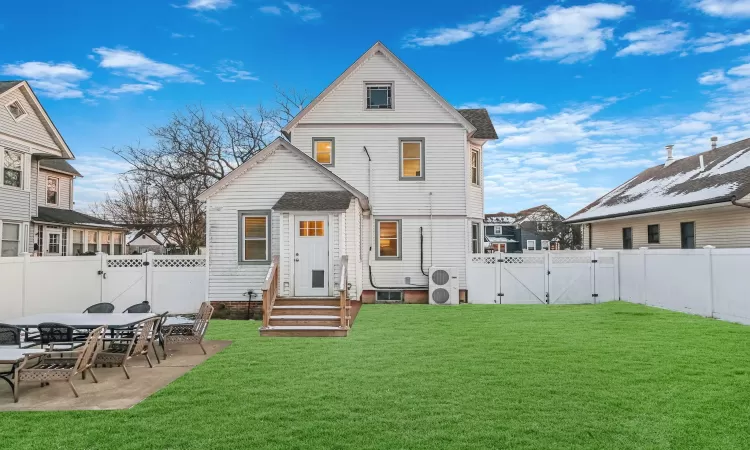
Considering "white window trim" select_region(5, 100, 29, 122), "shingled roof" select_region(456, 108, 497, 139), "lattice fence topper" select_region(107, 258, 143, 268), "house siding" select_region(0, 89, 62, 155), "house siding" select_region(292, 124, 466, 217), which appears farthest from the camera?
"shingled roof" select_region(456, 108, 497, 139)

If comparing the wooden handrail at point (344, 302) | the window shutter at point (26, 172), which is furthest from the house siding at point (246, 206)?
the window shutter at point (26, 172)

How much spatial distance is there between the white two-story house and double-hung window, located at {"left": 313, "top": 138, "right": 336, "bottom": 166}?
1095cm

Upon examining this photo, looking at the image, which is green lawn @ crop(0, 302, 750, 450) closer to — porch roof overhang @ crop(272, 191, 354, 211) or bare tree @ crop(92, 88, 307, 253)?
porch roof overhang @ crop(272, 191, 354, 211)

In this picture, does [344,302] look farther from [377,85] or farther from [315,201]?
[377,85]

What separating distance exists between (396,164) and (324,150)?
2.74m

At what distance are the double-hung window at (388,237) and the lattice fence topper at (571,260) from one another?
590 centimetres

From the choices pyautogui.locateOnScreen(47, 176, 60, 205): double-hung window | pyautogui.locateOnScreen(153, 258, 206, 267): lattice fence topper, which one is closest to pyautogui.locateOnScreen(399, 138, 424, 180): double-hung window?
pyautogui.locateOnScreen(153, 258, 206, 267): lattice fence topper

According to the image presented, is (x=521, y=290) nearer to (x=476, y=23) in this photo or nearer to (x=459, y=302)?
(x=459, y=302)

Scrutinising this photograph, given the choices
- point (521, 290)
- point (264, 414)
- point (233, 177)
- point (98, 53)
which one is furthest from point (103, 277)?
point (521, 290)

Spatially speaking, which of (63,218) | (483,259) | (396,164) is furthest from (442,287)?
(63,218)

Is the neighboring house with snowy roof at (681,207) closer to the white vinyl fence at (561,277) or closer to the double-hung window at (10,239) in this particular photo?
the white vinyl fence at (561,277)

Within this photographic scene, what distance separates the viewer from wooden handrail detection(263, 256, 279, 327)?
11297 mm

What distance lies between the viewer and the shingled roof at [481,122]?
18.2 meters

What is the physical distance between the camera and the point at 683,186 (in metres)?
19.7
